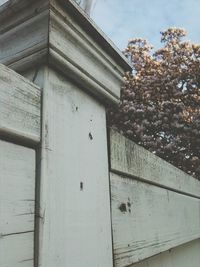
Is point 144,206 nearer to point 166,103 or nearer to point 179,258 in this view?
point 179,258

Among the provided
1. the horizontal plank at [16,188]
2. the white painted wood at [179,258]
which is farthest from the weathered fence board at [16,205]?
the white painted wood at [179,258]

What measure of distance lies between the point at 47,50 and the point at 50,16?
0.06 metres

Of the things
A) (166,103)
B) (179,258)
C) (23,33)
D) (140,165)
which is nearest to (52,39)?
(23,33)

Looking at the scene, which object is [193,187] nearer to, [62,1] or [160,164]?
[160,164]

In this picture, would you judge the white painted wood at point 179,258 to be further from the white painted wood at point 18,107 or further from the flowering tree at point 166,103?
the flowering tree at point 166,103

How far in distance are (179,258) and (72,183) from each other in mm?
998

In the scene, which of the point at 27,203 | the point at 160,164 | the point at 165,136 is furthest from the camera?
the point at 165,136

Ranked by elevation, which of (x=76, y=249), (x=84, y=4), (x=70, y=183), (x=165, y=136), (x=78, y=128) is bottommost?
(x=76, y=249)

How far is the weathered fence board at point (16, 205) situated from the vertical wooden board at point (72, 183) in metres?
0.03

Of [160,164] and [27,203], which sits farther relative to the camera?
[160,164]

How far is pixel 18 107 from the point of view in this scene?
1.95ft

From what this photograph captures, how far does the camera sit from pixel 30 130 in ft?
1.98

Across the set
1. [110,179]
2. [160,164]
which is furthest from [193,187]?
[110,179]

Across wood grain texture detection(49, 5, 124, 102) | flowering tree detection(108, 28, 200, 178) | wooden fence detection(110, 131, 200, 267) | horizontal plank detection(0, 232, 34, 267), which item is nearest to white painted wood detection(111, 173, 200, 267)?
wooden fence detection(110, 131, 200, 267)
